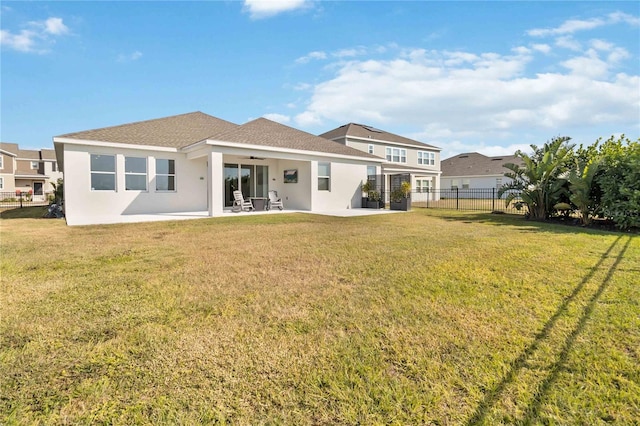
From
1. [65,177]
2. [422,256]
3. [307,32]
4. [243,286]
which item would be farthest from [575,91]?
[65,177]

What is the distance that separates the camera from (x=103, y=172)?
14391 mm

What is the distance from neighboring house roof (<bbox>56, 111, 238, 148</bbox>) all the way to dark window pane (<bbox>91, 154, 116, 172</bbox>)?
77cm

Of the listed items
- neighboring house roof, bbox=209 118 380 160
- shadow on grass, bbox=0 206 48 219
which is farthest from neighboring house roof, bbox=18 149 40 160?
neighboring house roof, bbox=209 118 380 160

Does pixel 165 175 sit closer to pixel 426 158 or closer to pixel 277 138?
pixel 277 138

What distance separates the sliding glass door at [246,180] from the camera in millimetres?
18031

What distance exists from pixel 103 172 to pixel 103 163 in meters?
0.41

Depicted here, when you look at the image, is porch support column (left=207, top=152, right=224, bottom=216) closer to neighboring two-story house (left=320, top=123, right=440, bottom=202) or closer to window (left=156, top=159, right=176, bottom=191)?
window (left=156, top=159, right=176, bottom=191)

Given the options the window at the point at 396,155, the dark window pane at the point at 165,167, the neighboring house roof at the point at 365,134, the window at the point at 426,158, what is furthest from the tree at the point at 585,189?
the window at the point at 426,158

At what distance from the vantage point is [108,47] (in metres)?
14.4

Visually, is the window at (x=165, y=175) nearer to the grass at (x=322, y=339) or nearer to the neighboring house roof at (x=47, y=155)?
the grass at (x=322, y=339)

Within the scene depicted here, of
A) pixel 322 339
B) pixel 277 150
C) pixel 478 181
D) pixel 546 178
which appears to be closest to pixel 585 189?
pixel 546 178

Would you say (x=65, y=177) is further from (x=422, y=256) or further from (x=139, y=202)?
(x=422, y=256)

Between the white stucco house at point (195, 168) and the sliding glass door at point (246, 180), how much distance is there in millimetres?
55

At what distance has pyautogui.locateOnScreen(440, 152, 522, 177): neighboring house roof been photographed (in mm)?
41406
